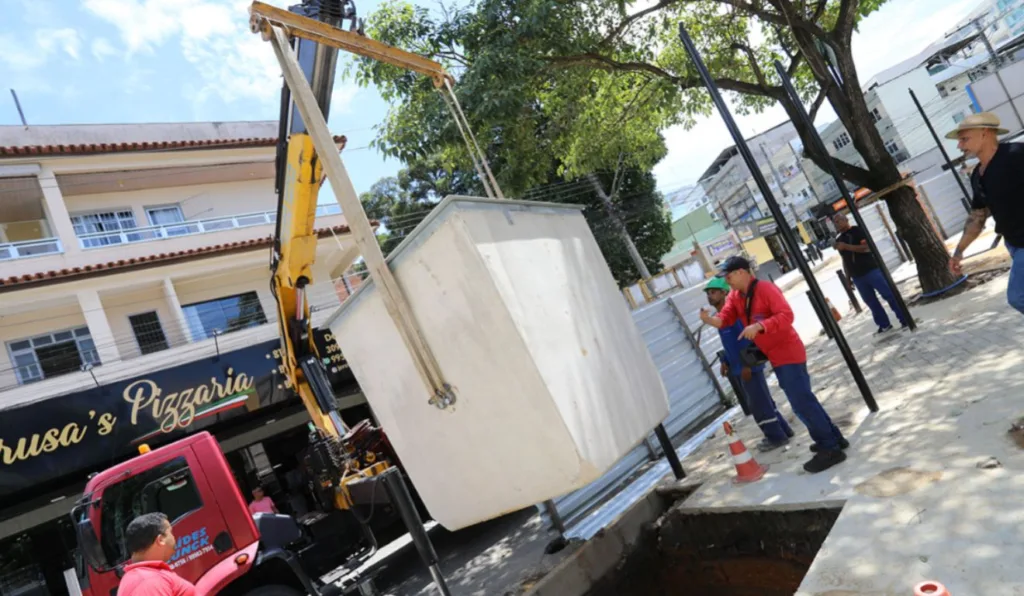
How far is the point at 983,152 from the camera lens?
3.50 metres

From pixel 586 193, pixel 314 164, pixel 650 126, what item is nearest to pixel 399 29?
pixel 314 164

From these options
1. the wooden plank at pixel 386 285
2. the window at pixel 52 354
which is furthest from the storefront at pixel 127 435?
the wooden plank at pixel 386 285

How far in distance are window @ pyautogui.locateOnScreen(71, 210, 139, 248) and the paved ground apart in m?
Answer: 12.3

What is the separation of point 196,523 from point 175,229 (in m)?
12.3

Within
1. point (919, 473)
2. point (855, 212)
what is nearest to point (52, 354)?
point (855, 212)

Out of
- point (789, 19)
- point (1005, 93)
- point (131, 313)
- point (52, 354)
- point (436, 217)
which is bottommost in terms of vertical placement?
point (436, 217)

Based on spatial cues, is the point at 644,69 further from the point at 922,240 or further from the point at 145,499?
the point at 145,499

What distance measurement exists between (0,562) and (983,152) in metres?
14.1

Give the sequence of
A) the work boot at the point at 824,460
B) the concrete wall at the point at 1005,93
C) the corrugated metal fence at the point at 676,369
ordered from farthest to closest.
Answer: the concrete wall at the point at 1005,93 → the corrugated metal fence at the point at 676,369 → the work boot at the point at 824,460

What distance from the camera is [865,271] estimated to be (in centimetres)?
695

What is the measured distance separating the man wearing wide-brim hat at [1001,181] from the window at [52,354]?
15645 millimetres

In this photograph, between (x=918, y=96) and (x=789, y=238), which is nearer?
(x=789, y=238)

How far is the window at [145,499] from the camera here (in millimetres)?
4805

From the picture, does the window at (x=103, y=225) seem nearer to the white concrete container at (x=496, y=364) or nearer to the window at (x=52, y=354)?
the window at (x=52, y=354)
